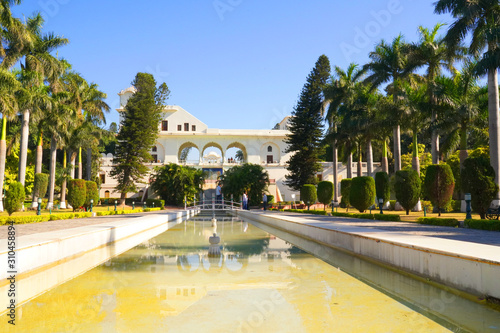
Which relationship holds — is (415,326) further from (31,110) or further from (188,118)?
(188,118)

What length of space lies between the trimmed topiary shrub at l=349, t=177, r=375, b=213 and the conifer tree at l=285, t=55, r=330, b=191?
63.7ft

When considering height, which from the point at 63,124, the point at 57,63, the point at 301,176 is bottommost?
the point at 301,176

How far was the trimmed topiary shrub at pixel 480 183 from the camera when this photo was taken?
40.4 ft

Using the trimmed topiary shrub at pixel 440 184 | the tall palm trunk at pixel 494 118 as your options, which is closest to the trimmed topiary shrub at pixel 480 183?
the trimmed topiary shrub at pixel 440 184

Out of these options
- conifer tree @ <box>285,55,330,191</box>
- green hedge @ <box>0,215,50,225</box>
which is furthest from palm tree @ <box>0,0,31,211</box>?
conifer tree @ <box>285,55,330,191</box>

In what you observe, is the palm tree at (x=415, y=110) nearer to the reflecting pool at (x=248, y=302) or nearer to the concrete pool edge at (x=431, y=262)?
the concrete pool edge at (x=431, y=262)

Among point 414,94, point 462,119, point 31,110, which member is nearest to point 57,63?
point 31,110

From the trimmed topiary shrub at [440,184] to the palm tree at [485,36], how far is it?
1.69m

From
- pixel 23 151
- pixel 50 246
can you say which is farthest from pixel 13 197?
pixel 50 246

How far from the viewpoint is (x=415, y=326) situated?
3307 mm

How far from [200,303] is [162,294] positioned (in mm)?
628

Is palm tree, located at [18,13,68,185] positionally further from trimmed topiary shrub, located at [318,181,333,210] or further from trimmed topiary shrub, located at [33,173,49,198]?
trimmed topiary shrub, located at [318,181,333,210]

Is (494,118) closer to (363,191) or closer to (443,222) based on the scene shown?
(363,191)

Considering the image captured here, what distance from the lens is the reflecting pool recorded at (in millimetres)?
3344
